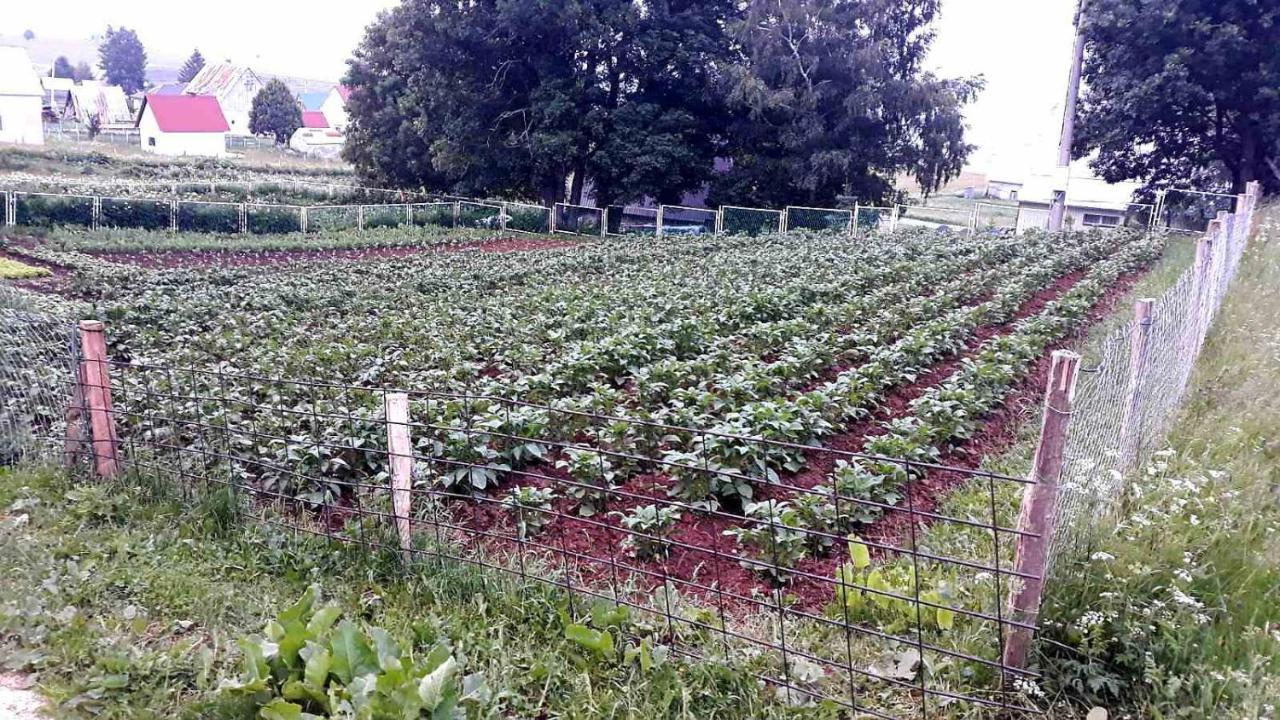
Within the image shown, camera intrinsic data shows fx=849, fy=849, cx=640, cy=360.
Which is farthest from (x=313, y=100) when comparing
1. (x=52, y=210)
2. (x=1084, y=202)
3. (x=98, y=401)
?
(x=98, y=401)

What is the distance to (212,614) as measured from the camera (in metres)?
4.07

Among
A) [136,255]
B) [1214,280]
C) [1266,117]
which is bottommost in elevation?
[136,255]

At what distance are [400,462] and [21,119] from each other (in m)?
64.2

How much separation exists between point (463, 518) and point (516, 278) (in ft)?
42.8

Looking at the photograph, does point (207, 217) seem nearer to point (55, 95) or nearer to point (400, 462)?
point (400, 462)

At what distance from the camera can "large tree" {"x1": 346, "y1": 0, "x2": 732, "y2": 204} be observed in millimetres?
32094

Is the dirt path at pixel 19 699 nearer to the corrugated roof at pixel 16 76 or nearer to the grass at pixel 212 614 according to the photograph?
the grass at pixel 212 614

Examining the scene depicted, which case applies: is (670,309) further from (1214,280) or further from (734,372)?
(1214,280)

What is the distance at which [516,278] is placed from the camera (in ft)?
59.1

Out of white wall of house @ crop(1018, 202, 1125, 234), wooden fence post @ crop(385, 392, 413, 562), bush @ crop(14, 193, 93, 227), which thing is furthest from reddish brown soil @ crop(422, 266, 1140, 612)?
white wall of house @ crop(1018, 202, 1125, 234)

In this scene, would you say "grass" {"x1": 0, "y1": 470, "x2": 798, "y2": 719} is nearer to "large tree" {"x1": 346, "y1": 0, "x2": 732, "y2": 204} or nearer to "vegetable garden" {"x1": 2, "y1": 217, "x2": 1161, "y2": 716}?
"vegetable garden" {"x1": 2, "y1": 217, "x2": 1161, "y2": 716}

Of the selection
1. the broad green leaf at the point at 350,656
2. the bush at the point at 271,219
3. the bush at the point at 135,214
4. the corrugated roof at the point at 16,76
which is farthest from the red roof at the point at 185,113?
the broad green leaf at the point at 350,656

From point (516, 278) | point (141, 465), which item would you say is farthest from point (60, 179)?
point (141, 465)

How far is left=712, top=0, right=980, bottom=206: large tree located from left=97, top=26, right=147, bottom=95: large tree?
415 feet
